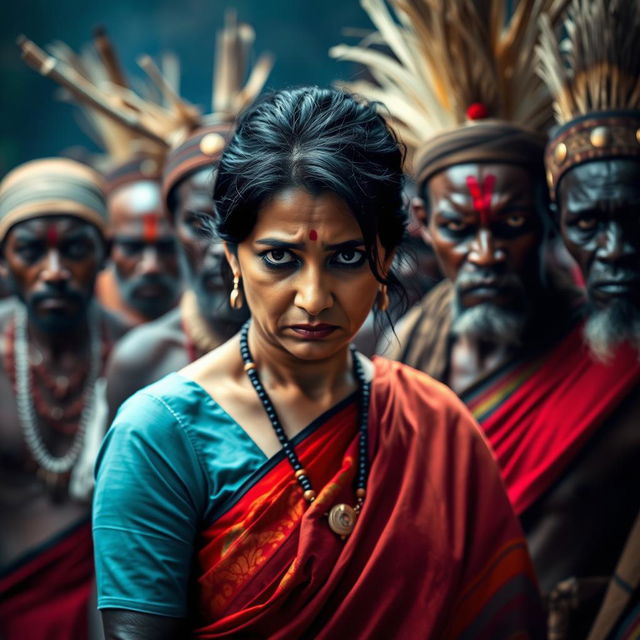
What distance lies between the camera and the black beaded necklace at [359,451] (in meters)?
2.13

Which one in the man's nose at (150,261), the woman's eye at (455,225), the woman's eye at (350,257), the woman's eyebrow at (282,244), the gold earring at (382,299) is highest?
the woman's eyebrow at (282,244)

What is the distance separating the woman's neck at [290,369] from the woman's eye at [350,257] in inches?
12.1

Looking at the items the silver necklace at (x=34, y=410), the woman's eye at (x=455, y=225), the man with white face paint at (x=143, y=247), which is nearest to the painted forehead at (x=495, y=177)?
the woman's eye at (x=455, y=225)

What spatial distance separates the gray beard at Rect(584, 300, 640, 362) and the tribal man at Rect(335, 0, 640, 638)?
3.1 inches

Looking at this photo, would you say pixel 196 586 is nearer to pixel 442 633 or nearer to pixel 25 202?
pixel 442 633

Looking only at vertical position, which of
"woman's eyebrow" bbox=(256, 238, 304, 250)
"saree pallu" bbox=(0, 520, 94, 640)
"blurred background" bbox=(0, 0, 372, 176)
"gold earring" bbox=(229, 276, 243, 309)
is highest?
"blurred background" bbox=(0, 0, 372, 176)

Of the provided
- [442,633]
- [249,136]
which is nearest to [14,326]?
[249,136]

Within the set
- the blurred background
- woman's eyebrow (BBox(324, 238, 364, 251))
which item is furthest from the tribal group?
the blurred background

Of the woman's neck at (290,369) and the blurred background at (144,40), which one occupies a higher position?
the blurred background at (144,40)

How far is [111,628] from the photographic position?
→ 1.96m

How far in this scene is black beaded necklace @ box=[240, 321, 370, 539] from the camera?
2.13m

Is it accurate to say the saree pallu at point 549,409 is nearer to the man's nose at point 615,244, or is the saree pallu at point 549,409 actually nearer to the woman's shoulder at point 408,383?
the man's nose at point 615,244

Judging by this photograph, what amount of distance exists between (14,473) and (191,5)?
227 inches

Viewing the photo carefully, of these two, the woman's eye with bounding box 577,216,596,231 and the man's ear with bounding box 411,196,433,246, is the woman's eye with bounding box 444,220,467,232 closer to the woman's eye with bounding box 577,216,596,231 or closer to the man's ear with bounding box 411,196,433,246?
the man's ear with bounding box 411,196,433,246
